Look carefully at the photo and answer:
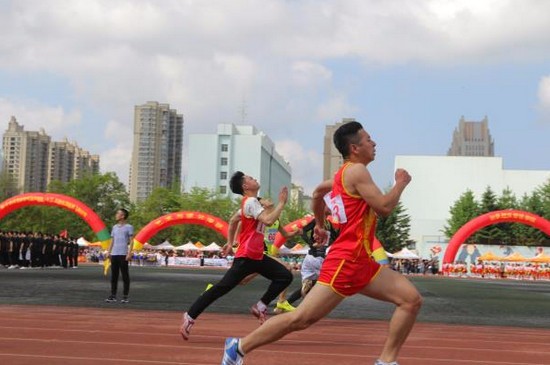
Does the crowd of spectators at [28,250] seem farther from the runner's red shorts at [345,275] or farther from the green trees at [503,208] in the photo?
the green trees at [503,208]

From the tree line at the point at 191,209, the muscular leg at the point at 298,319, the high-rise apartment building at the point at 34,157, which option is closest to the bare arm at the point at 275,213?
the muscular leg at the point at 298,319

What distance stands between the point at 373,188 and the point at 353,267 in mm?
529

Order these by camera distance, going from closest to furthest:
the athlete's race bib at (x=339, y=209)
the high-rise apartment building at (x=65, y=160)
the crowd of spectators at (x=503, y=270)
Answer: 1. the athlete's race bib at (x=339, y=209)
2. the crowd of spectators at (x=503, y=270)
3. the high-rise apartment building at (x=65, y=160)

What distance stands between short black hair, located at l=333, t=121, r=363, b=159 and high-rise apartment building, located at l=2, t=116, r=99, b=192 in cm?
15458

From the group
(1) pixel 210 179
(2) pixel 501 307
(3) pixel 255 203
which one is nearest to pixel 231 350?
(3) pixel 255 203

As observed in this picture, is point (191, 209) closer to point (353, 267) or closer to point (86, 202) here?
point (86, 202)

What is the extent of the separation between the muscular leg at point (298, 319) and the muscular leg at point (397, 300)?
0.32 meters

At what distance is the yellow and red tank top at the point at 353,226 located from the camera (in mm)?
5648

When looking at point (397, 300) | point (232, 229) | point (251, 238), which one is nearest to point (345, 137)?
point (397, 300)

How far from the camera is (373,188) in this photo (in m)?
5.56

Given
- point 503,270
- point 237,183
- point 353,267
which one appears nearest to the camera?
point 353,267

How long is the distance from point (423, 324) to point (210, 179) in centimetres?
13398

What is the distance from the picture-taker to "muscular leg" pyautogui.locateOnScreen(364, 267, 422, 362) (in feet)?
18.9

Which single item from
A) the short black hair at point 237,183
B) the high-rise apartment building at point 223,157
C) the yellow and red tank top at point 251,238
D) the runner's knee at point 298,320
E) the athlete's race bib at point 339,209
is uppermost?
the high-rise apartment building at point 223,157
